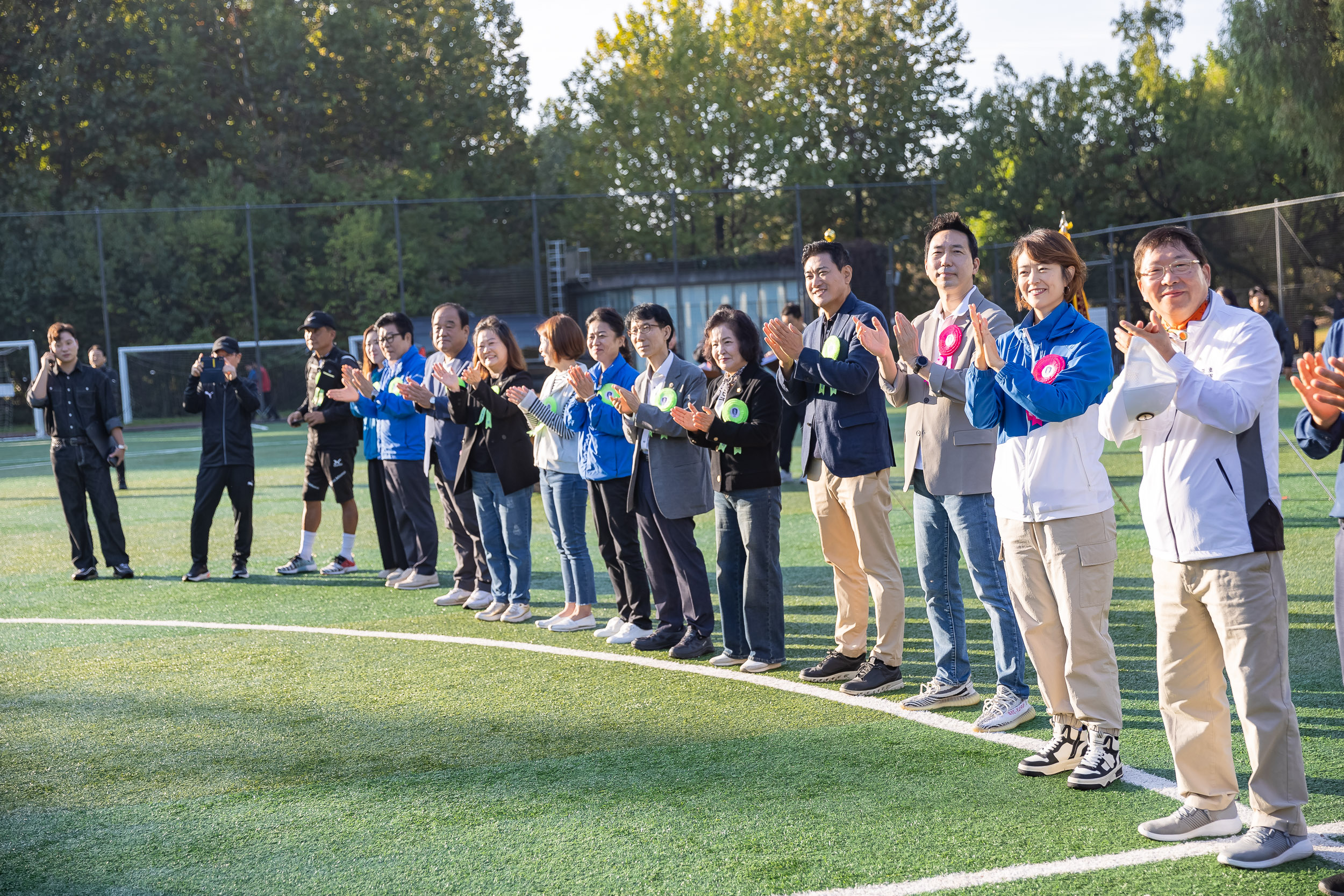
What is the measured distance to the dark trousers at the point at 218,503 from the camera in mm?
9102

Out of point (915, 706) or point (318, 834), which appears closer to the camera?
point (318, 834)

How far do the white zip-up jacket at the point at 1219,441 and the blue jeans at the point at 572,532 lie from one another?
4.09 m

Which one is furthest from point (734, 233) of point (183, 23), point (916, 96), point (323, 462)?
point (323, 462)

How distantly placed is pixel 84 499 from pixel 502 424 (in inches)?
166

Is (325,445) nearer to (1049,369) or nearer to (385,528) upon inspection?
(385,528)

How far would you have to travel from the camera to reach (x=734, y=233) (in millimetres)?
40844

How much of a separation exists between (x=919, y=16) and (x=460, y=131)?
18239 mm

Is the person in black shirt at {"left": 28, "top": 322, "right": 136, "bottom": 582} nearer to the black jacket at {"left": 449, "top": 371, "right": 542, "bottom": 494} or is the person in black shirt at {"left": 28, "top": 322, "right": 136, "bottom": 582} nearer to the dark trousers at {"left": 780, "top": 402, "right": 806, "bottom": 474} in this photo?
the black jacket at {"left": 449, "top": 371, "right": 542, "bottom": 494}

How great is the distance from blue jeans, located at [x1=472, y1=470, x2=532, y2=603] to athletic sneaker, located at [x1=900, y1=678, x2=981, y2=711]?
292 cm

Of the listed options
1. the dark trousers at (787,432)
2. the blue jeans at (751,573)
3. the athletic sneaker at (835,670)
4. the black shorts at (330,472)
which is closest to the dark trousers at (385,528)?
the black shorts at (330,472)

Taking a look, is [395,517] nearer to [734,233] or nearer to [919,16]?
[734,233]

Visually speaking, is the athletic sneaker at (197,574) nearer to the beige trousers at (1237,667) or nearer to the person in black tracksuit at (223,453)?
the person in black tracksuit at (223,453)

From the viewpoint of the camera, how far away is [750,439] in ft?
18.8

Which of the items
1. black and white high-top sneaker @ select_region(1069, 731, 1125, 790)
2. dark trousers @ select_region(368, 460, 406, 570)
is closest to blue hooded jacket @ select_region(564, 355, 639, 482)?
dark trousers @ select_region(368, 460, 406, 570)
